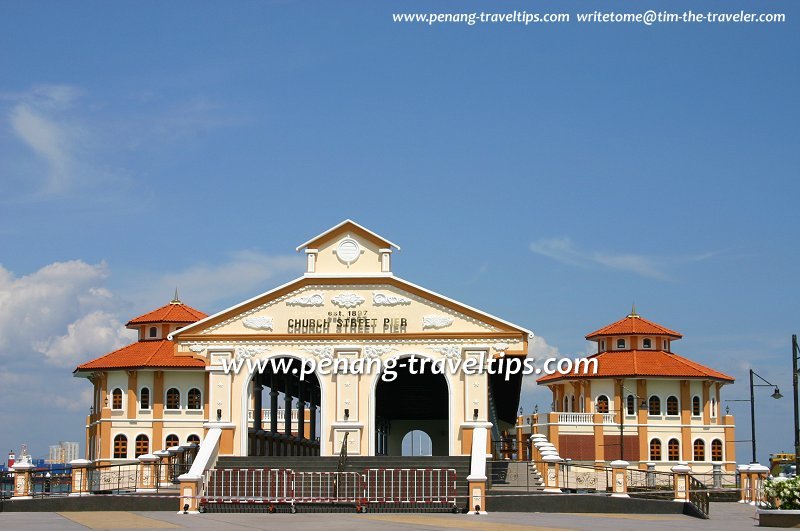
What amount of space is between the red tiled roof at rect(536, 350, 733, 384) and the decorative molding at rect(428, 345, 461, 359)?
3507cm

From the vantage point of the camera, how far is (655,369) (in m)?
72.6

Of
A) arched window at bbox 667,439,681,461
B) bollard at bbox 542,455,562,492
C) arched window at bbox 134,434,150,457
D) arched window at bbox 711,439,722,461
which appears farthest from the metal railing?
arched window at bbox 711,439,722,461

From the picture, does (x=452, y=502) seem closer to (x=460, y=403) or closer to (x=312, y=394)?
(x=460, y=403)

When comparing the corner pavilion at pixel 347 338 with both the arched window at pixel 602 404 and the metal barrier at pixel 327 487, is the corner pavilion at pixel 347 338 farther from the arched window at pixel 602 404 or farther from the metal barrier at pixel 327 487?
the arched window at pixel 602 404

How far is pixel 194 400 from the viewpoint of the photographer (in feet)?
215

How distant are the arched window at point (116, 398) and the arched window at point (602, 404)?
96.9 feet

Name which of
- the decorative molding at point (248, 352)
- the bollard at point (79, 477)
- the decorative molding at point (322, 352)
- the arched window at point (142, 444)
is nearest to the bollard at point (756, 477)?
the decorative molding at point (322, 352)

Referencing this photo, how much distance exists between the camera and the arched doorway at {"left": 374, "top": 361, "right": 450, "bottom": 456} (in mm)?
50472

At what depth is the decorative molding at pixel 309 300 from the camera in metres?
39.9

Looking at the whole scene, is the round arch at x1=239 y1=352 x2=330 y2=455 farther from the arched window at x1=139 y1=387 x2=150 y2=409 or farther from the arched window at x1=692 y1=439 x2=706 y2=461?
the arched window at x1=692 y1=439 x2=706 y2=461

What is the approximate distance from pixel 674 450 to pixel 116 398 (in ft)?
111

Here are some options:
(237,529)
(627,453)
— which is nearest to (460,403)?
(237,529)

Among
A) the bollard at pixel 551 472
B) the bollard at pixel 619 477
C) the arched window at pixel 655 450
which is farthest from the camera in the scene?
the arched window at pixel 655 450

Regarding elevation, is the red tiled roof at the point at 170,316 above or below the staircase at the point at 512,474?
above
